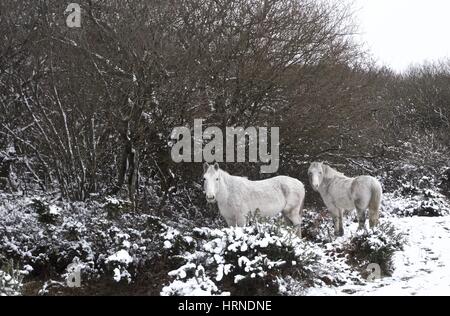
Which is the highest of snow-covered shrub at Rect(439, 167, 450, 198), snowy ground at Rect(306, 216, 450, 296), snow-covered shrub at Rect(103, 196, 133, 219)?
snow-covered shrub at Rect(439, 167, 450, 198)

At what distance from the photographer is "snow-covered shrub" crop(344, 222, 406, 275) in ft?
23.1

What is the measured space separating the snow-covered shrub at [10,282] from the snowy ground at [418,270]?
11.3 feet

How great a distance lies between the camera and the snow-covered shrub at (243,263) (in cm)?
582

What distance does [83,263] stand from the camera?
6.52m

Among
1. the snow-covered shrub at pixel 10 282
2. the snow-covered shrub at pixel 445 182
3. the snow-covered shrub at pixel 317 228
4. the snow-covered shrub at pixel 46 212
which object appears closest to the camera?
the snow-covered shrub at pixel 10 282

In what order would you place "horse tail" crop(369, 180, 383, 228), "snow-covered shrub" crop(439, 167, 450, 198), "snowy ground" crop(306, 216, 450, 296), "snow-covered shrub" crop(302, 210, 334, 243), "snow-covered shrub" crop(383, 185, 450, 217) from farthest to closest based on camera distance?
"snow-covered shrub" crop(439, 167, 450, 198) → "snow-covered shrub" crop(383, 185, 450, 217) → "snow-covered shrub" crop(302, 210, 334, 243) → "horse tail" crop(369, 180, 383, 228) → "snowy ground" crop(306, 216, 450, 296)

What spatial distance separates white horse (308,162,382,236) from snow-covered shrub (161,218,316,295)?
225cm

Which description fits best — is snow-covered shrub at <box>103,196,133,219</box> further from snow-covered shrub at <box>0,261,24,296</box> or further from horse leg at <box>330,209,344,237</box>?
horse leg at <box>330,209,344,237</box>

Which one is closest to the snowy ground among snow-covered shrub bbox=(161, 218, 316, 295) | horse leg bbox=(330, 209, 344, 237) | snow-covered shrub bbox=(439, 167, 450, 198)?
snow-covered shrub bbox=(161, 218, 316, 295)

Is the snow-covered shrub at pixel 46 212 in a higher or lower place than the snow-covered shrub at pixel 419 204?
higher

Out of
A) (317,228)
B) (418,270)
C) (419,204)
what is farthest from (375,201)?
(419,204)

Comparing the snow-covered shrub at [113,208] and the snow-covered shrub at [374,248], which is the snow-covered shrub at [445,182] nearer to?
the snow-covered shrub at [374,248]

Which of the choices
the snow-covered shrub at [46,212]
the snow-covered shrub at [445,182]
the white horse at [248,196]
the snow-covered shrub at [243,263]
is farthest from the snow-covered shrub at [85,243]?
the snow-covered shrub at [445,182]

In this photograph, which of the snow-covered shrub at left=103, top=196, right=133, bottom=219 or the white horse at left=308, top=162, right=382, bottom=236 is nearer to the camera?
the snow-covered shrub at left=103, top=196, right=133, bottom=219
